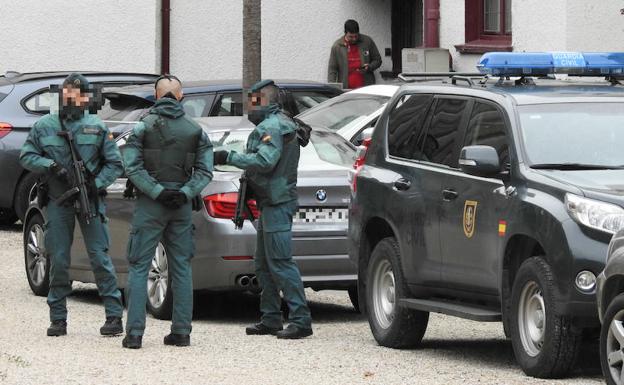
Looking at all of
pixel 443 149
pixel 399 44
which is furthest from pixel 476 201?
pixel 399 44

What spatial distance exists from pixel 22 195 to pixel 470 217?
30.6 ft

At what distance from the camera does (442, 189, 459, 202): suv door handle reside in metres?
9.87

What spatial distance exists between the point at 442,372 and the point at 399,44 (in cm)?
1675

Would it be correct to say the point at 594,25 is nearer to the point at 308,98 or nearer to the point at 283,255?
the point at 308,98

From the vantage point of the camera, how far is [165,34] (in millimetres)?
26219

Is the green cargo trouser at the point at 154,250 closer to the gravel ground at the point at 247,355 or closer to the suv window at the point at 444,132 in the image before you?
the gravel ground at the point at 247,355

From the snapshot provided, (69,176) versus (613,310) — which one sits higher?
(69,176)

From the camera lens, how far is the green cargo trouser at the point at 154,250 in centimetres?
1047

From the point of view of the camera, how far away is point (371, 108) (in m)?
16.0

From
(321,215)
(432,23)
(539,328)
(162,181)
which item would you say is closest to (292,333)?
(321,215)

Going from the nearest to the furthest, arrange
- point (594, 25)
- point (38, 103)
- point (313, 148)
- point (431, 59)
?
point (313, 148) < point (38, 103) < point (594, 25) < point (431, 59)

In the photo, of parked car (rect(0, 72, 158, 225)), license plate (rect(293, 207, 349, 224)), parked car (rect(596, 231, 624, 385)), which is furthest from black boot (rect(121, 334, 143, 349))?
parked car (rect(0, 72, 158, 225))

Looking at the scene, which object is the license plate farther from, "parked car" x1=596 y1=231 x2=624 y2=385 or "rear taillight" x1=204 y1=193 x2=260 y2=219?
"parked car" x1=596 y1=231 x2=624 y2=385

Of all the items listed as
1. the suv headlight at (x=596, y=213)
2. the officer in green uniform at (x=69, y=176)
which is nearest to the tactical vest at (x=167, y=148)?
the officer in green uniform at (x=69, y=176)
